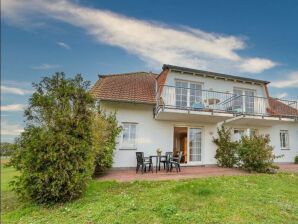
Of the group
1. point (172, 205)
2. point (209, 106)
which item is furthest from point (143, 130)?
point (172, 205)

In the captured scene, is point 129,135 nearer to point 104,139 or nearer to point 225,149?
point 104,139

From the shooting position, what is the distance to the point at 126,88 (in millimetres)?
14445

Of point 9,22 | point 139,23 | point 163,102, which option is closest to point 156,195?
point 9,22

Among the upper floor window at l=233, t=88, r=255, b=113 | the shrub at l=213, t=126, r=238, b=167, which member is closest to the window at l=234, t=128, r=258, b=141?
the shrub at l=213, t=126, r=238, b=167

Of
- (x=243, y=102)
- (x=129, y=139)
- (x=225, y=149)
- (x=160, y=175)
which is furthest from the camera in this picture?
(x=243, y=102)

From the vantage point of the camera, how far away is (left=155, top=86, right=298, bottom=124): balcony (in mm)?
13156

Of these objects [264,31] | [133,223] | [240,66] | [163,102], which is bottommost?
[133,223]

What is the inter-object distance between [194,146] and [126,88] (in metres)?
6.08

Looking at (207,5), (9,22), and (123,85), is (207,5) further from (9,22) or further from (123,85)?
(9,22)

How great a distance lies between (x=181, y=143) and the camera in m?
18.6

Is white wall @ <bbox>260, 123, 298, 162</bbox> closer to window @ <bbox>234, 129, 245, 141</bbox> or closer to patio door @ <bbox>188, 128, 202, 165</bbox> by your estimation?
window @ <bbox>234, 129, 245, 141</bbox>

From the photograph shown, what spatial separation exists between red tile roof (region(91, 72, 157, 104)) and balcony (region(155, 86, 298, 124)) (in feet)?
3.41

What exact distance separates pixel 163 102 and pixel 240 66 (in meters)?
7.26

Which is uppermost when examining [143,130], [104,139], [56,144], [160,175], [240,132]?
[240,132]
